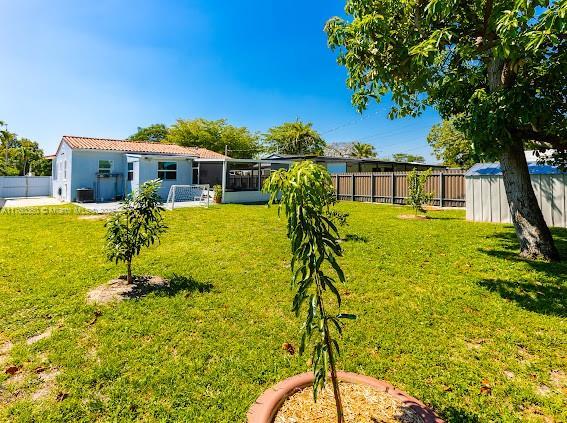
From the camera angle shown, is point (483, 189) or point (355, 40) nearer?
point (355, 40)

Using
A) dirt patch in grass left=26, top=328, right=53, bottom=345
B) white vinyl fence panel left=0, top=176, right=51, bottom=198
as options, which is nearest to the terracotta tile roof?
white vinyl fence panel left=0, top=176, right=51, bottom=198

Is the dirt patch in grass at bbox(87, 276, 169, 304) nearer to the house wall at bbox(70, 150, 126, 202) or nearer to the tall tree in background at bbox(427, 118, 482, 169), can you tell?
the house wall at bbox(70, 150, 126, 202)

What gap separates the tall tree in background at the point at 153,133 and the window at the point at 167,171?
92.7 ft

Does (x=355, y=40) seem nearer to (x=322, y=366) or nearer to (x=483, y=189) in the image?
(x=322, y=366)

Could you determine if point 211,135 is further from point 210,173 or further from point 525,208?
point 525,208

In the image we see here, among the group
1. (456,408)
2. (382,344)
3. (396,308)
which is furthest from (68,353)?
(396,308)

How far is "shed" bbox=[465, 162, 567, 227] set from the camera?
28.5 ft

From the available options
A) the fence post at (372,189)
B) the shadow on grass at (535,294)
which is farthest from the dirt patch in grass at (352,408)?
the fence post at (372,189)

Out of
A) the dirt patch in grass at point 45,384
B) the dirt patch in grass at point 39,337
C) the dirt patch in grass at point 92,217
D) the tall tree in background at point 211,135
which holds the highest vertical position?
the tall tree in background at point 211,135

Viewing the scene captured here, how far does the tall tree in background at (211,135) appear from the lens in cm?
3744

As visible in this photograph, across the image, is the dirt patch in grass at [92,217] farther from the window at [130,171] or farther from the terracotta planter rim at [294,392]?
the terracotta planter rim at [294,392]

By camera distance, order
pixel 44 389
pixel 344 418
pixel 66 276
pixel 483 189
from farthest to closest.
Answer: pixel 483 189
pixel 66 276
pixel 44 389
pixel 344 418

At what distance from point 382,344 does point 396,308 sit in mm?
938

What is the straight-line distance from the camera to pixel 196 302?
4.10 meters
